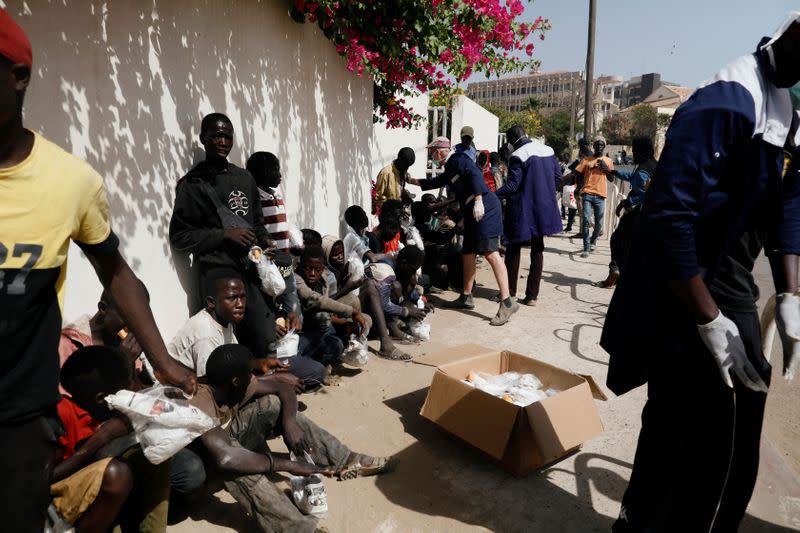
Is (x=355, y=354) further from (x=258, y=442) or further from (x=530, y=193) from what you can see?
(x=530, y=193)

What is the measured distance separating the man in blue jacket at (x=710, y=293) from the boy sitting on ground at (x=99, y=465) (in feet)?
6.18

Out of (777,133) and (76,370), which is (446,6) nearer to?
(777,133)

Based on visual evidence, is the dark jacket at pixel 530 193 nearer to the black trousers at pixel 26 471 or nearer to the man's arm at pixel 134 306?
the man's arm at pixel 134 306

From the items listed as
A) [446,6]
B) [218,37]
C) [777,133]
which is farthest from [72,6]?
[446,6]

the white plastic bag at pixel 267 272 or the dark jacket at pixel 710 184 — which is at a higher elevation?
the dark jacket at pixel 710 184

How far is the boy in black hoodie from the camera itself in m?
3.49

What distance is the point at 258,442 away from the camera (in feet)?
9.45

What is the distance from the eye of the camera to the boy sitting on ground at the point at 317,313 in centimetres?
416

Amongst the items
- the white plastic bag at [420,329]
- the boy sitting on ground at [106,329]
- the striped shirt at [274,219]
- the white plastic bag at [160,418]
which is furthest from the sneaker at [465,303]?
the white plastic bag at [160,418]

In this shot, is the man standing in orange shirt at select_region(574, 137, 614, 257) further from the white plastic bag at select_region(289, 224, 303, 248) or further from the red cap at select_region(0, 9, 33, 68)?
the red cap at select_region(0, 9, 33, 68)

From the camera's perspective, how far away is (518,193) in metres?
6.14

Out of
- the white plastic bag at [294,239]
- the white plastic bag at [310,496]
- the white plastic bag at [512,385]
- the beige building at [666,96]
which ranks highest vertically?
the beige building at [666,96]

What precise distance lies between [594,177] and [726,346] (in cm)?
754

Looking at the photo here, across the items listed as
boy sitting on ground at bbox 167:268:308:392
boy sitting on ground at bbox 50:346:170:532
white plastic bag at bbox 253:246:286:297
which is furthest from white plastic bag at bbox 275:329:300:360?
boy sitting on ground at bbox 50:346:170:532
